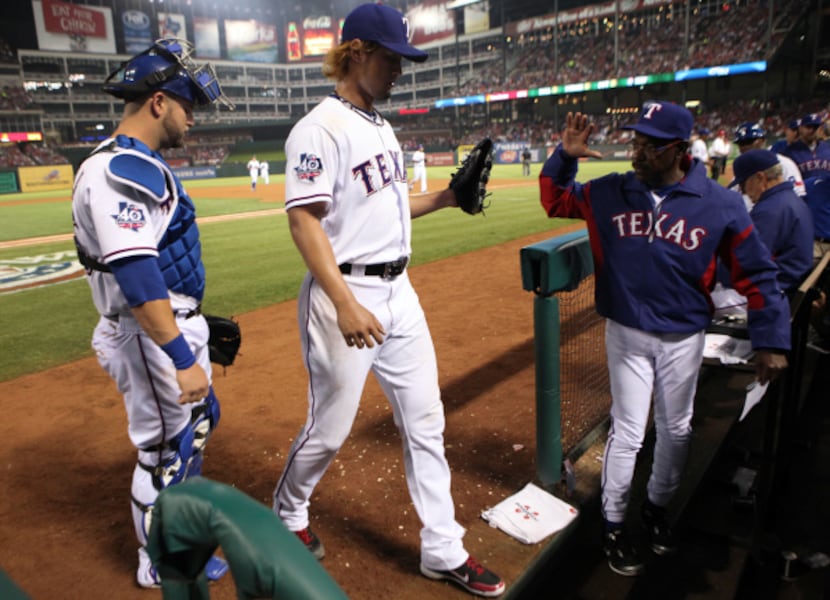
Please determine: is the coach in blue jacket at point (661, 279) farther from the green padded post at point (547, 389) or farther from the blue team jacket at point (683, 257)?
the green padded post at point (547, 389)

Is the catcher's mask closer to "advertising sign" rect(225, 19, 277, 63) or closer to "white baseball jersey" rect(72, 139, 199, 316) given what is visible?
"white baseball jersey" rect(72, 139, 199, 316)

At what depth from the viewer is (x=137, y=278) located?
6.70ft

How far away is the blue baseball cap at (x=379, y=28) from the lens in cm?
222

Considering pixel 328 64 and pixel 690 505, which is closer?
pixel 328 64

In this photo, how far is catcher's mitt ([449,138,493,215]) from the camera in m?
2.78

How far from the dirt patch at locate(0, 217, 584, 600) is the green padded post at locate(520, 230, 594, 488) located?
0.34 m

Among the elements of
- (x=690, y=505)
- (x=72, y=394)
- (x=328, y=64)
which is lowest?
(x=690, y=505)

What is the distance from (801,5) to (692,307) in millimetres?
48349

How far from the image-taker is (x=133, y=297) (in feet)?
6.74

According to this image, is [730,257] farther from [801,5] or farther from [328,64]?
[801,5]

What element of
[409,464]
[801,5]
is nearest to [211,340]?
[409,464]

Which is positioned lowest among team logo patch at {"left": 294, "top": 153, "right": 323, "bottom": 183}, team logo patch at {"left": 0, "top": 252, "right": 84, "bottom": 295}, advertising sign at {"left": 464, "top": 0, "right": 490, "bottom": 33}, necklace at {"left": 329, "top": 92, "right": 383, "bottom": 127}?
team logo patch at {"left": 0, "top": 252, "right": 84, "bottom": 295}

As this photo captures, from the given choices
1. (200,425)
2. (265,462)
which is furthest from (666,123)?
(265,462)

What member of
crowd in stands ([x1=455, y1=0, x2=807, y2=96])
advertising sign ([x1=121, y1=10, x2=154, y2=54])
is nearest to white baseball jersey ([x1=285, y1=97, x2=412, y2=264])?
crowd in stands ([x1=455, y1=0, x2=807, y2=96])
